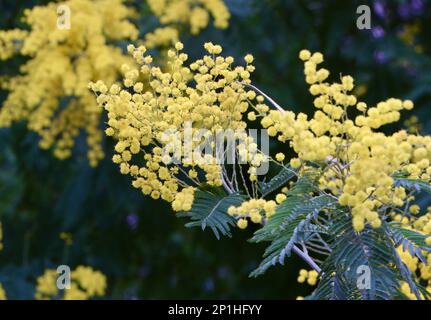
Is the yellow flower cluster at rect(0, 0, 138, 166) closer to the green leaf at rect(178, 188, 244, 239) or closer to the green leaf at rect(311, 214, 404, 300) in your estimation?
the green leaf at rect(178, 188, 244, 239)

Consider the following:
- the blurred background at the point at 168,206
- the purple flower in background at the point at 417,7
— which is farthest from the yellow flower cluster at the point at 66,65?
the purple flower in background at the point at 417,7

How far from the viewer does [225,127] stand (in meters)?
2.71

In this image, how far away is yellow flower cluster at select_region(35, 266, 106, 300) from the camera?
4.67 m

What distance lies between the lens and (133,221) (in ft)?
21.9

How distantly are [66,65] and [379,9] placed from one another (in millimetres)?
3148

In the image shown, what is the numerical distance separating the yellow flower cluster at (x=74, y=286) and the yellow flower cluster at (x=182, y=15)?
61.8 inches

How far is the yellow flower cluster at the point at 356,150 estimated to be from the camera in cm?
223

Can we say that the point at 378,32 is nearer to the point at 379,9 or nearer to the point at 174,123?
the point at 379,9

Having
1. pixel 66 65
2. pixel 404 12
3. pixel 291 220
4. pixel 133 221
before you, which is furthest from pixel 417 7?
pixel 291 220

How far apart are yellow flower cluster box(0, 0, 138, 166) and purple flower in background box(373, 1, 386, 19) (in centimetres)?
238

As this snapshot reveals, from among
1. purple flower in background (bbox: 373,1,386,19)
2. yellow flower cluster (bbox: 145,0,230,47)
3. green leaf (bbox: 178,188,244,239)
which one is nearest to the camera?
green leaf (bbox: 178,188,244,239)

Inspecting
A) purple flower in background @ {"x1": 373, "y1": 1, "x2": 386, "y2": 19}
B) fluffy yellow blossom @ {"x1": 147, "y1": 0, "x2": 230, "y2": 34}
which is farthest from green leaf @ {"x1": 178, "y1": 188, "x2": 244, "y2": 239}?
purple flower in background @ {"x1": 373, "y1": 1, "x2": 386, "y2": 19}

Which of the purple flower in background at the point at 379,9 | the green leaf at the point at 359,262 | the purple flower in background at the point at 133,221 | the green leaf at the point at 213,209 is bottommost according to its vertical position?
the green leaf at the point at 359,262

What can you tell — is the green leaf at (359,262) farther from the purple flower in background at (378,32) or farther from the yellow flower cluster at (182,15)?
the purple flower in background at (378,32)
